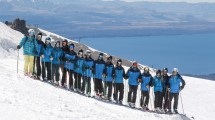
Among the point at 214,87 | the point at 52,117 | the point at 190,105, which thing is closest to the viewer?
the point at 52,117

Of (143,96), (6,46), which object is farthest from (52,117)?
(6,46)

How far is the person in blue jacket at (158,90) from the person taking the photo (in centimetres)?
1773

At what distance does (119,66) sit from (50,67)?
10.2 ft

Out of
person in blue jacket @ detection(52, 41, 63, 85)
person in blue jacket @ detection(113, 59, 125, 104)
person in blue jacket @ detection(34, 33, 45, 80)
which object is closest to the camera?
person in blue jacket @ detection(34, 33, 45, 80)

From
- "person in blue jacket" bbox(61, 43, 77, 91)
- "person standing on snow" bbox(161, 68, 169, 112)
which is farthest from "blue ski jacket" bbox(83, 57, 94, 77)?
"person standing on snow" bbox(161, 68, 169, 112)

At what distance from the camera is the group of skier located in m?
17.1

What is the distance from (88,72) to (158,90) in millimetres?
3304

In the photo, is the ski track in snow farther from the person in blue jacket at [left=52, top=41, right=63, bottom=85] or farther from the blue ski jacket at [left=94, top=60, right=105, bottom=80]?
the blue ski jacket at [left=94, top=60, right=105, bottom=80]

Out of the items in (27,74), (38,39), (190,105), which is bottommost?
(190,105)

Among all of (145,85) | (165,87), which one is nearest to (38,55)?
(145,85)

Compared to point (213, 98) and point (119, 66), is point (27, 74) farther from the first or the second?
point (213, 98)

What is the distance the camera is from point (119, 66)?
17.8 meters

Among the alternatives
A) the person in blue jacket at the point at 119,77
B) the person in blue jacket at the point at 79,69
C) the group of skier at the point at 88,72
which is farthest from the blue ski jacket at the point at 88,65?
the person in blue jacket at the point at 119,77

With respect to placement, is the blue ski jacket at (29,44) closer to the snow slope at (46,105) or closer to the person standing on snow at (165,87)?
the snow slope at (46,105)
